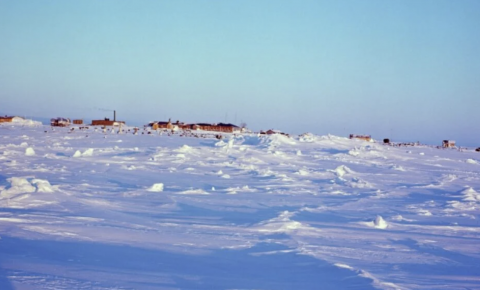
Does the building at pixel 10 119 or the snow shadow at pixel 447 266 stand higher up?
the building at pixel 10 119

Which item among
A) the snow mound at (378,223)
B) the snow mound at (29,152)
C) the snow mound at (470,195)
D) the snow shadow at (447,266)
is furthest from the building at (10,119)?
the snow shadow at (447,266)

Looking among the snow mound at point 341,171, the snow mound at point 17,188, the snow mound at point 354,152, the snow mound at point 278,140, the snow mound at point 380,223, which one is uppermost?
the snow mound at point 278,140

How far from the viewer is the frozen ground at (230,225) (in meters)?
4.93

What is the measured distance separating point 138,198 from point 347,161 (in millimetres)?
10022

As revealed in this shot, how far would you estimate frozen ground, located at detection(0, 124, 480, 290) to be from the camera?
4.93m

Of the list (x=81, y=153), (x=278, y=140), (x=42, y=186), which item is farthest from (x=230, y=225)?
(x=278, y=140)

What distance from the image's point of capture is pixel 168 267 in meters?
5.18

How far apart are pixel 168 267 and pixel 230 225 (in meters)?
2.35

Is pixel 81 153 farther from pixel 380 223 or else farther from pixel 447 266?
pixel 447 266

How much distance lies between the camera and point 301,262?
554 centimetres

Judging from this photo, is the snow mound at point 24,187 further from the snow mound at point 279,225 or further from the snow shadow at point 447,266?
the snow shadow at point 447,266

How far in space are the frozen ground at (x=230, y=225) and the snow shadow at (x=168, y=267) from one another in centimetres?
2

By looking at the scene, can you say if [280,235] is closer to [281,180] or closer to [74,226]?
[74,226]

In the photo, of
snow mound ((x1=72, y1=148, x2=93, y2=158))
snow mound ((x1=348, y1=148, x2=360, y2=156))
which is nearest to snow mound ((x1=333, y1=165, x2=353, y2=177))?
snow mound ((x1=348, y1=148, x2=360, y2=156))
